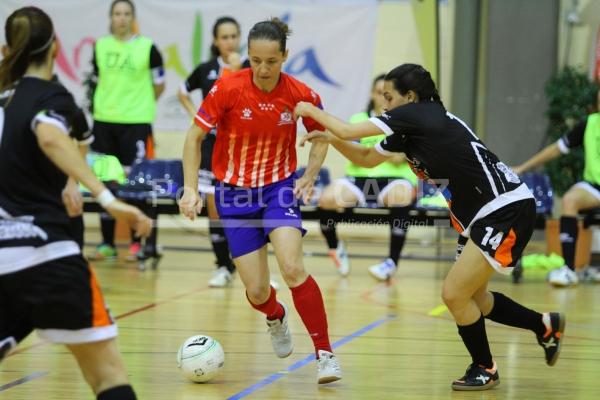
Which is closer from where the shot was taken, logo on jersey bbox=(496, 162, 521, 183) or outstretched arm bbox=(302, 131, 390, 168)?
logo on jersey bbox=(496, 162, 521, 183)

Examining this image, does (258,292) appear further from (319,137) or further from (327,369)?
(319,137)

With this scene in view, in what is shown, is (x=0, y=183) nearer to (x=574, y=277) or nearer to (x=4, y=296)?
(x=4, y=296)

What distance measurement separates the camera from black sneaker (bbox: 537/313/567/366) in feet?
14.5

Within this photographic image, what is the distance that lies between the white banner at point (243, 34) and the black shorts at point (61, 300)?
30.8 ft

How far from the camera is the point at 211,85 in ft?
26.0

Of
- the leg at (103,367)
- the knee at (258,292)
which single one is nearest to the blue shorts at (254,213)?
the knee at (258,292)

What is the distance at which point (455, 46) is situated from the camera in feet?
40.9

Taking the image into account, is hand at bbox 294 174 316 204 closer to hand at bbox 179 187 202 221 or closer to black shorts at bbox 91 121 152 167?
hand at bbox 179 187 202 221

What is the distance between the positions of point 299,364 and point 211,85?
375cm

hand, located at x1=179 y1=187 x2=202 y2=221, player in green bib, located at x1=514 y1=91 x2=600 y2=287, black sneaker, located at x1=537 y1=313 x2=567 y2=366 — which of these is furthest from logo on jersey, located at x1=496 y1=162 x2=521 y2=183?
player in green bib, located at x1=514 y1=91 x2=600 y2=287

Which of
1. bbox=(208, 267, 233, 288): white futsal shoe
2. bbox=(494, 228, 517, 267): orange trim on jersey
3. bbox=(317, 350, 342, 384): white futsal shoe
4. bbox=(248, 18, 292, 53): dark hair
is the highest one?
bbox=(248, 18, 292, 53): dark hair

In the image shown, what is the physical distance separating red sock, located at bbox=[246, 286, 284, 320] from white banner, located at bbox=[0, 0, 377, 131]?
7.62 m

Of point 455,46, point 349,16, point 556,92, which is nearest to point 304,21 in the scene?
point 349,16

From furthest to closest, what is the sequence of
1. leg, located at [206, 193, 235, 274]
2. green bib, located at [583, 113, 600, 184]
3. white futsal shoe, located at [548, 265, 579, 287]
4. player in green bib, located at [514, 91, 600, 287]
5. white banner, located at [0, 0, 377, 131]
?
white banner, located at [0, 0, 377, 131] → green bib, located at [583, 113, 600, 184] → player in green bib, located at [514, 91, 600, 287] → white futsal shoe, located at [548, 265, 579, 287] → leg, located at [206, 193, 235, 274]
